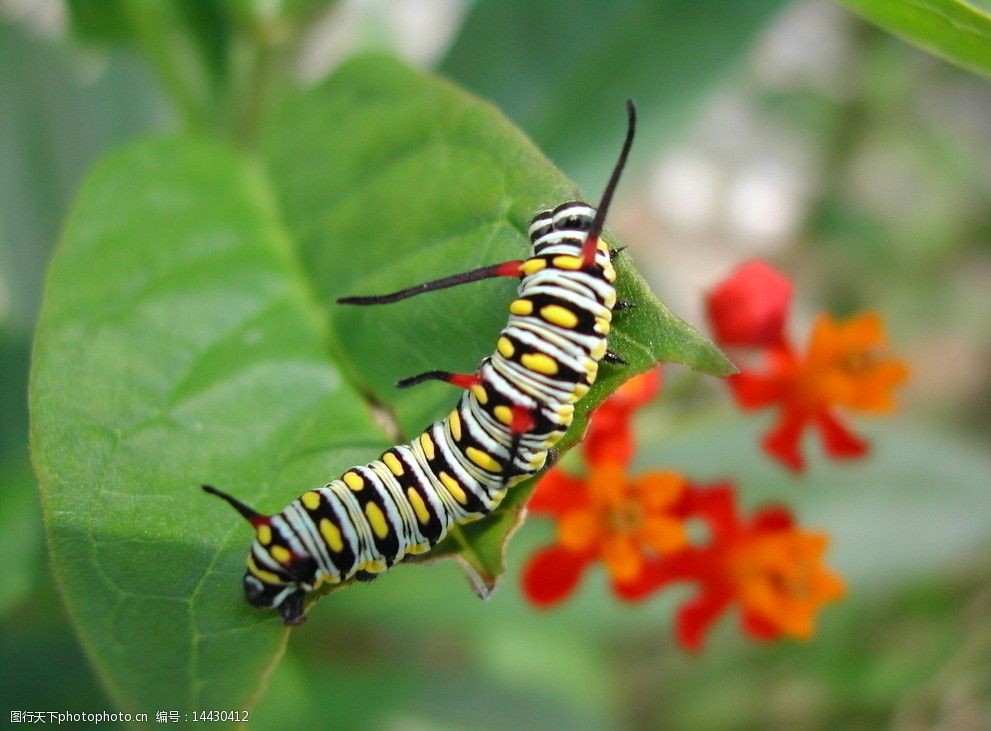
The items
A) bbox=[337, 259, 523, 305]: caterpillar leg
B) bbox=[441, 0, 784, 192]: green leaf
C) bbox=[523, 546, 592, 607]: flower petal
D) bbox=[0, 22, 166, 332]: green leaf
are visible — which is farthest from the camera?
bbox=[0, 22, 166, 332]: green leaf

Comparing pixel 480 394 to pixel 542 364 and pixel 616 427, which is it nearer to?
pixel 542 364

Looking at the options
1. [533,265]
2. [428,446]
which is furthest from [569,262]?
[428,446]

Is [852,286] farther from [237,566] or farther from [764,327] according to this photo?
[237,566]

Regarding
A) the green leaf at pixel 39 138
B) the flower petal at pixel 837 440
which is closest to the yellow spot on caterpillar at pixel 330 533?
the flower petal at pixel 837 440

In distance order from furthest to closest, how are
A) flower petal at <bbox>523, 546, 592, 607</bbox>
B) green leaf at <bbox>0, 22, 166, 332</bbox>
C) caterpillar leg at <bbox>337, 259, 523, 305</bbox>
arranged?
green leaf at <bbox>0, 22, 166, 332</bbox> → flower petal at <bbox>523, 546, 592, 607</bbox> → caterpillar leg at <bbox>337, 259, 523, 305</bbox>

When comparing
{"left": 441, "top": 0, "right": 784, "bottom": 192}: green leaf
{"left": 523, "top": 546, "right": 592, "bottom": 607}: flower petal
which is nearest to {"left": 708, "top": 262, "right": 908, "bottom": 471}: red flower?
{"left": 523, "top": 546, "right": 592, "bottom": 607}: flower petal

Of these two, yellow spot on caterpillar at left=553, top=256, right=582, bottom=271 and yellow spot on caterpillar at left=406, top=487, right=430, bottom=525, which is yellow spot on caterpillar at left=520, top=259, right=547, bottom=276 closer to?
yellow spot on caterpillar at left=553, top=256, right=582, bottom=271
